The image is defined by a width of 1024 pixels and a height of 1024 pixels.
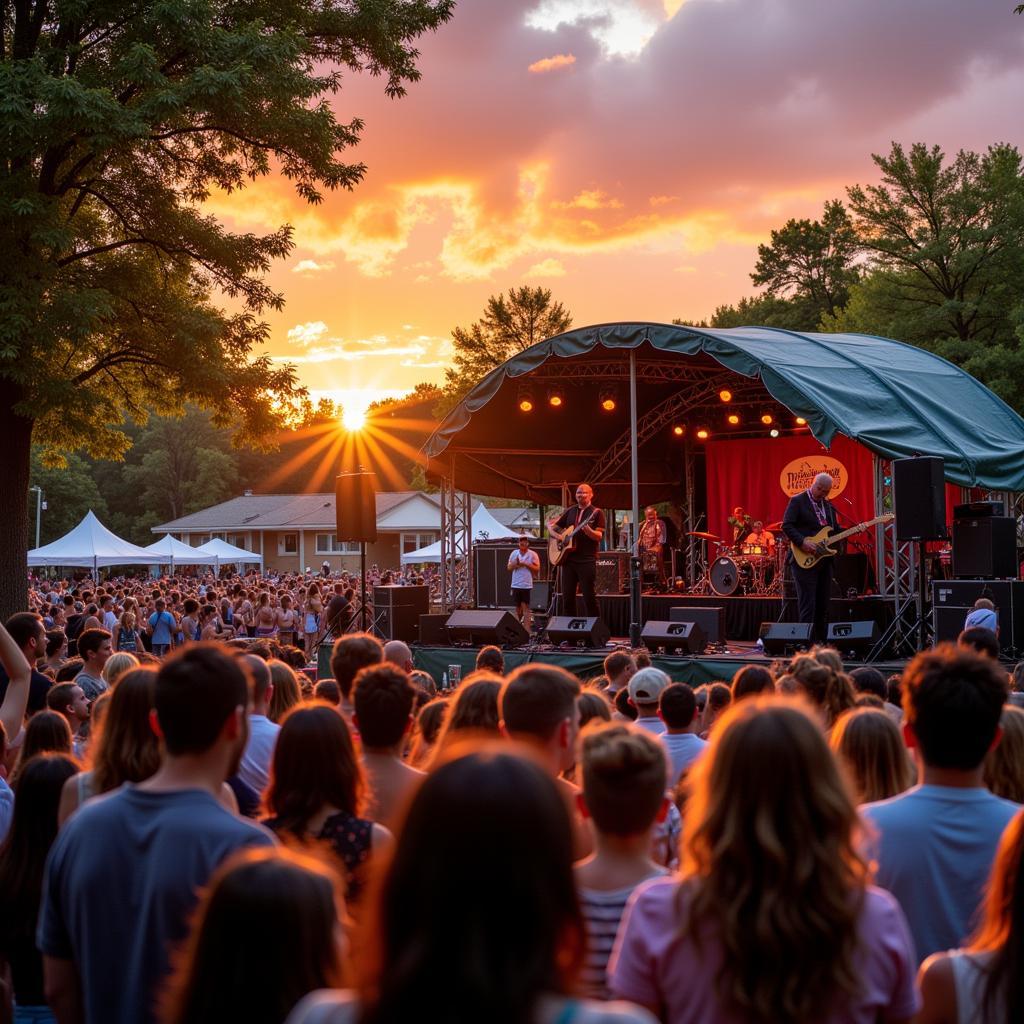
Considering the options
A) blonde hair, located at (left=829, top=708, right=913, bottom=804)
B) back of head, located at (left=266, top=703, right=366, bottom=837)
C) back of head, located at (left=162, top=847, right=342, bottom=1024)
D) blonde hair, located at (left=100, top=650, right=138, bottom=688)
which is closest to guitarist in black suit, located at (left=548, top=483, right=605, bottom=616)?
blonde hair, located at (left=100, top=650, right=138, bottom=688)

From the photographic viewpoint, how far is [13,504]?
53.3 feet

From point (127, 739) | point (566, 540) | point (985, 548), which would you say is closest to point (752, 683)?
point (127, 739)

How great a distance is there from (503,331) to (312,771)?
68.3 m

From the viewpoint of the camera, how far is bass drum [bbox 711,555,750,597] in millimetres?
19109

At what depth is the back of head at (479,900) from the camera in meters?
1.43

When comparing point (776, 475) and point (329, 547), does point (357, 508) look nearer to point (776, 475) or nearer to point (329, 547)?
point (776, 475)

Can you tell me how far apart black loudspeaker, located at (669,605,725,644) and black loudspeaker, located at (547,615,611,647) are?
1090 mm

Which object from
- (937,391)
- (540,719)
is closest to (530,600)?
(937,391)

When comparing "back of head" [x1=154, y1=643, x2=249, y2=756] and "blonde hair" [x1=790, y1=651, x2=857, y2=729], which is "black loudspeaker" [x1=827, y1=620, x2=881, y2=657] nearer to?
"blonde hair" [x1=790, y1=651, x2=857, y2=729]

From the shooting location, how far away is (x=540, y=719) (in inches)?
143

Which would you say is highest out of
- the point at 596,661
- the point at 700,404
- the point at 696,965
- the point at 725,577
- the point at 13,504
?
the point at 700,404

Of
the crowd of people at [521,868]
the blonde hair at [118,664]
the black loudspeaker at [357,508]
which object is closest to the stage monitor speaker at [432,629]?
the black loudspeaker at [357,508]

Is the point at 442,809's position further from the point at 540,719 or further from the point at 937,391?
the point at 937,391

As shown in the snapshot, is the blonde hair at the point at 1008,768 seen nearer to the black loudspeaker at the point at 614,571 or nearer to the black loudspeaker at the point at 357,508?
the black loudspeaker at the point at 357,508
